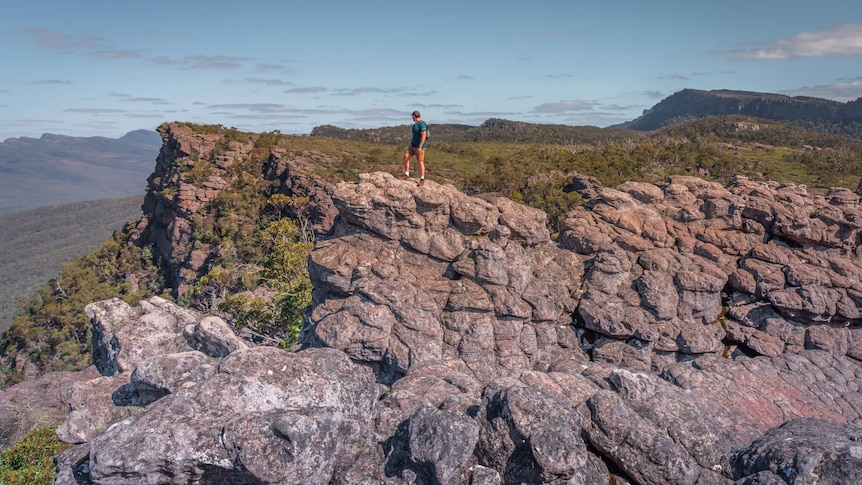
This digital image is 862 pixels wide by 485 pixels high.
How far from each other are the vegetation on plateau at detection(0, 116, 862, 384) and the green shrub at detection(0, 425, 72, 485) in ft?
33.4

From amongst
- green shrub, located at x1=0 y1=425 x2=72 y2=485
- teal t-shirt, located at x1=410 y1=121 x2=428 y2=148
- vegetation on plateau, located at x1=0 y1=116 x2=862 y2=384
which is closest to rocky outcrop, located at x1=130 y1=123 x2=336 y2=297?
vegetation on plateau, located at x1=0 y1=116 x2=862 y2=384

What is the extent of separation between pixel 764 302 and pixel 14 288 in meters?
196

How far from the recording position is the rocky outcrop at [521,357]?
8906mm

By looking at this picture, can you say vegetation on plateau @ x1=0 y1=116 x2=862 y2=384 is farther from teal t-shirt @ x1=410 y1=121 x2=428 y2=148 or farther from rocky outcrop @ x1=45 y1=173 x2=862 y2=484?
teal t-shirt @ x1=410 y1=121 x2=428 y2=148

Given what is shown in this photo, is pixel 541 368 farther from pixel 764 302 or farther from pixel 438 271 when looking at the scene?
pixel 764 302

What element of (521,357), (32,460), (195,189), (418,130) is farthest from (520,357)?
(195,189)

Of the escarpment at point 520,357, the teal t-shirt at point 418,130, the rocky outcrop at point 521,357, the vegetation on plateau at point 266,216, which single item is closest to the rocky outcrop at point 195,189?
the vegetation on plateau at point 266,216

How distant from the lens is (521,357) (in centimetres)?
1631

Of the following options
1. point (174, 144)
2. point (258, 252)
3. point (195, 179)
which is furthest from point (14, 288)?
point (258, 252)

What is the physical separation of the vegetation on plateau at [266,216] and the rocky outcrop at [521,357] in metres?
8.62

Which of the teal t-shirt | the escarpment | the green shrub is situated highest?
the teal t-shirt

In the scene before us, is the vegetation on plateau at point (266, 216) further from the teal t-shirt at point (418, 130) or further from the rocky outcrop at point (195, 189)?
the teal t-shirt at point (418, 130)

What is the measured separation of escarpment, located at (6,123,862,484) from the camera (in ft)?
29.2

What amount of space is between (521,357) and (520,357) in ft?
0.12
